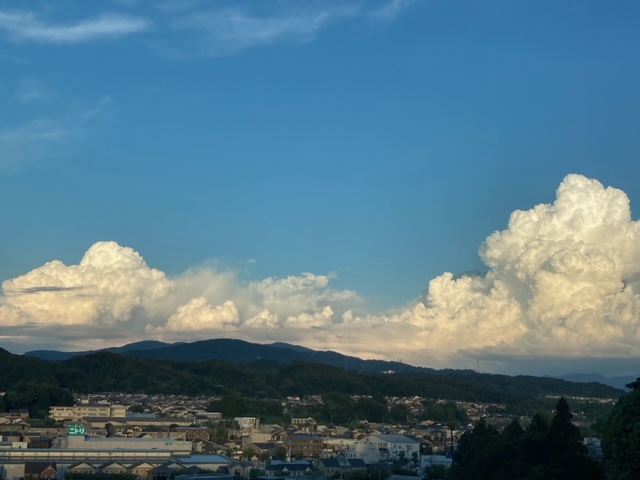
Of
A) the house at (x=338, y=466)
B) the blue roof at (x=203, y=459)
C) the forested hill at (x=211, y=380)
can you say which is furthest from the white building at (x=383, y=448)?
the forested hill at (x=211, y=380)

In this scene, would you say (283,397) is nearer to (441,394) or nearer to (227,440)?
(441,394)

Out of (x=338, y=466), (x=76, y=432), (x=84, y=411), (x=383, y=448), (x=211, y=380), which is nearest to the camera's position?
(x=338, y=466)

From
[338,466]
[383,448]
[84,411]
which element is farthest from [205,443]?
[84,411]

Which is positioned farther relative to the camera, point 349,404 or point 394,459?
point 349,404

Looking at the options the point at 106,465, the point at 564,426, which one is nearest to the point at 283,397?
the point at 106,465

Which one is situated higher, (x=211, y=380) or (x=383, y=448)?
(x=211, y=380)

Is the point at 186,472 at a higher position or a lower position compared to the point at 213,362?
lower

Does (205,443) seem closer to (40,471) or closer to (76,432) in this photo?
(76,432)
